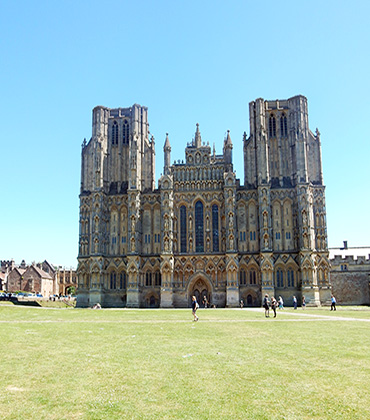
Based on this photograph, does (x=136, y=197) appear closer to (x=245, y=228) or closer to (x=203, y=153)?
(x=203, y=153)

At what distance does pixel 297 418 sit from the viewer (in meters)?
8.26

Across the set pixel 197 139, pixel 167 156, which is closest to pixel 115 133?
pixel 167 156

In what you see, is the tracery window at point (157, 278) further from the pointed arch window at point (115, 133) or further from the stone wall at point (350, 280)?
the stone wall at point (350, 280)

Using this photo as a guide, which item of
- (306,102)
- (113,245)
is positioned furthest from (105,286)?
(306,102)

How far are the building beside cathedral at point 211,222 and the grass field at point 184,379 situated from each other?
4892 centimetres

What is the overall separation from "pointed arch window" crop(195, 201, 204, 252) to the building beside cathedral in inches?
6.2

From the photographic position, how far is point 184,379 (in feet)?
36.1

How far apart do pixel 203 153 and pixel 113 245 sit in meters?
20.8

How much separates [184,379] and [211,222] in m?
58.2

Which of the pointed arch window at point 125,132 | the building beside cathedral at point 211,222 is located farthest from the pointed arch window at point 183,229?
the pointed arch window at point 125,132

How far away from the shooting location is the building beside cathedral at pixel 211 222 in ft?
218

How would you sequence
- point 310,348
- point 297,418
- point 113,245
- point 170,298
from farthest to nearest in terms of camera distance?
point 113,245
point 170,298
point 310,348
point 297,418

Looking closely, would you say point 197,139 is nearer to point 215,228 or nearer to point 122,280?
point 215,228

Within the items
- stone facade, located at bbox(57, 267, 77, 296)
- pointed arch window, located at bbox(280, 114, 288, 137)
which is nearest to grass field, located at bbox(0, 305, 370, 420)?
pointed arch window, located at bbox(280, 114, 288, 137)
